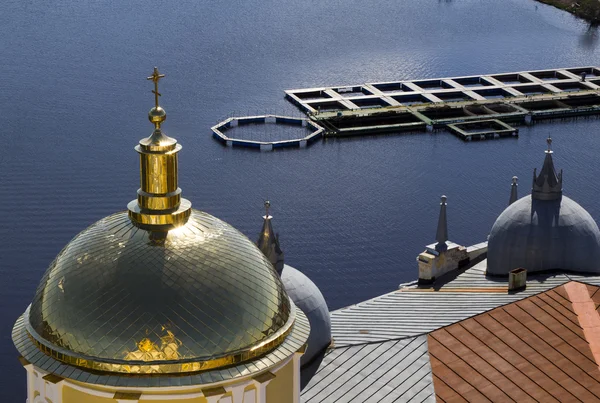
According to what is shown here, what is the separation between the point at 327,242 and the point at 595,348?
4810cm

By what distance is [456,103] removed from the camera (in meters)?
135

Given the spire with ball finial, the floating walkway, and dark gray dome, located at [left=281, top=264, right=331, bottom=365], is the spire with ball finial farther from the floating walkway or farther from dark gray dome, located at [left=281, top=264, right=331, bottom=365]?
the floating walkway

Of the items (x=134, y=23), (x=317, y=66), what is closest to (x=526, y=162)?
(x=317, y=66)

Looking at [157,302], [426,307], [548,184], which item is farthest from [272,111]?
[157,302]

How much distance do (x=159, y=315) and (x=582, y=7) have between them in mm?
163579

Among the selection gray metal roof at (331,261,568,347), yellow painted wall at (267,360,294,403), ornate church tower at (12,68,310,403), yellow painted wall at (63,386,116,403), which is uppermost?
ornate church tower at (12,68,310,403)

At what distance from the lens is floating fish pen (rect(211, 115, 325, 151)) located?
114812 mm

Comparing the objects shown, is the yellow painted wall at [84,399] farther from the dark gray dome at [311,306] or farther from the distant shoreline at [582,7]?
the distant shoreline at [582,7]

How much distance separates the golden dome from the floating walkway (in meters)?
102

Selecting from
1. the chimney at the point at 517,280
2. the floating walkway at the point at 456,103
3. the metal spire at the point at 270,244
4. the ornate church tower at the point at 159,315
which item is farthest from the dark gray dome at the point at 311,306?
the floating walkway at the point at 456,103

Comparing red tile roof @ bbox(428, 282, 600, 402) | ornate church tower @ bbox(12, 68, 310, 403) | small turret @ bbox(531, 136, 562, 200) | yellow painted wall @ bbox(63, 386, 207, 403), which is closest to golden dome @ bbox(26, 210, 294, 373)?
ornate church tower @ bbox(12, 68, 310, 403)

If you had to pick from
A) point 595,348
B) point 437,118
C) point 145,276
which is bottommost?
point 437,118

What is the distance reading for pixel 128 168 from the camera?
99.8m

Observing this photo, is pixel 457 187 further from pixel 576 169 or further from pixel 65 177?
pixel 65 177
